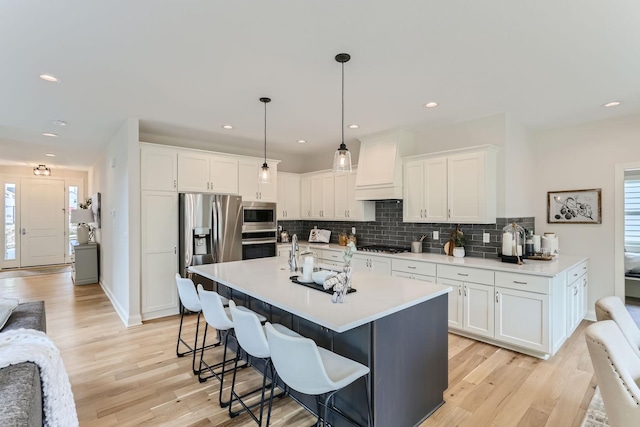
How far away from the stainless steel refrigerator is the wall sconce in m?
6.05

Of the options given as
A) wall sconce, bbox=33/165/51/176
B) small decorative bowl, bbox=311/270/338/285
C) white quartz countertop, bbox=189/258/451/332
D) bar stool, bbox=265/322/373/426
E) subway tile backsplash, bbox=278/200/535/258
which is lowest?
bar stool, bbox=265/322/373/426

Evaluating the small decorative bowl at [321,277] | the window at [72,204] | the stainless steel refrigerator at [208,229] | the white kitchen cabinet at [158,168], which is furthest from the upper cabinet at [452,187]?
the window at [72,204]

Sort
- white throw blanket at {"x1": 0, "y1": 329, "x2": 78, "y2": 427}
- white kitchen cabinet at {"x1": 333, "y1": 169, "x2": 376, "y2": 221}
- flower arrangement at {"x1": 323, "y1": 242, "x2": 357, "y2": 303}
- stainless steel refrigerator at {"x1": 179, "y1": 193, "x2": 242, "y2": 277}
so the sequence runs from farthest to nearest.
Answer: white kitchen cabinet at {"x1": 333, "y1": 169, "x2": 376, "y2": 221}
stainless steel refrigerator at {"x1": 179, "y1": 193, "x2": 242, "y2": 277}
flower arrangement at {"x1": 323, "y1": 242, "x2": 357, "y2": 303}
white throw blanket at {"x1": 0, "y1": 329, "x2": 78, "y2": 427}

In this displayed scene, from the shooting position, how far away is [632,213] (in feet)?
17.7

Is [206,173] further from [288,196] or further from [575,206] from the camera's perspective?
[575,206]

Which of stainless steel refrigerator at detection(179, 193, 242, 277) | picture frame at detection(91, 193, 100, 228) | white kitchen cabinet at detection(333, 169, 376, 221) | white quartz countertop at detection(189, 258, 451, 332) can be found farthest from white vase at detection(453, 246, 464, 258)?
picture frame at detection(91, 193, 100, 228)

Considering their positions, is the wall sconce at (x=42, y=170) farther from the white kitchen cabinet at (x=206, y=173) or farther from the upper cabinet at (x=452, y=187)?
the upper cabinet at (x=452, y=187)

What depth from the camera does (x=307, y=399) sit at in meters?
2.32

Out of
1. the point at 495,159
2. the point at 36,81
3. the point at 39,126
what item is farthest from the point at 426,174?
the point at 39,126

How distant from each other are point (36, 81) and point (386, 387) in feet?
12.3

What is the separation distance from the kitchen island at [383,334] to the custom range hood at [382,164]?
213 centimetres

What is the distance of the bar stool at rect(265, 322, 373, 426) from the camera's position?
1536 millimetres

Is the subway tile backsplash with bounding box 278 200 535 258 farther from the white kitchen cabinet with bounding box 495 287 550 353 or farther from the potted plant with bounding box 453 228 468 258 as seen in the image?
the white kitchen cabinet with bounding box 495 287 550 353

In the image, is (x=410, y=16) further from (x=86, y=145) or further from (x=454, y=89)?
(x=86, y=145)
